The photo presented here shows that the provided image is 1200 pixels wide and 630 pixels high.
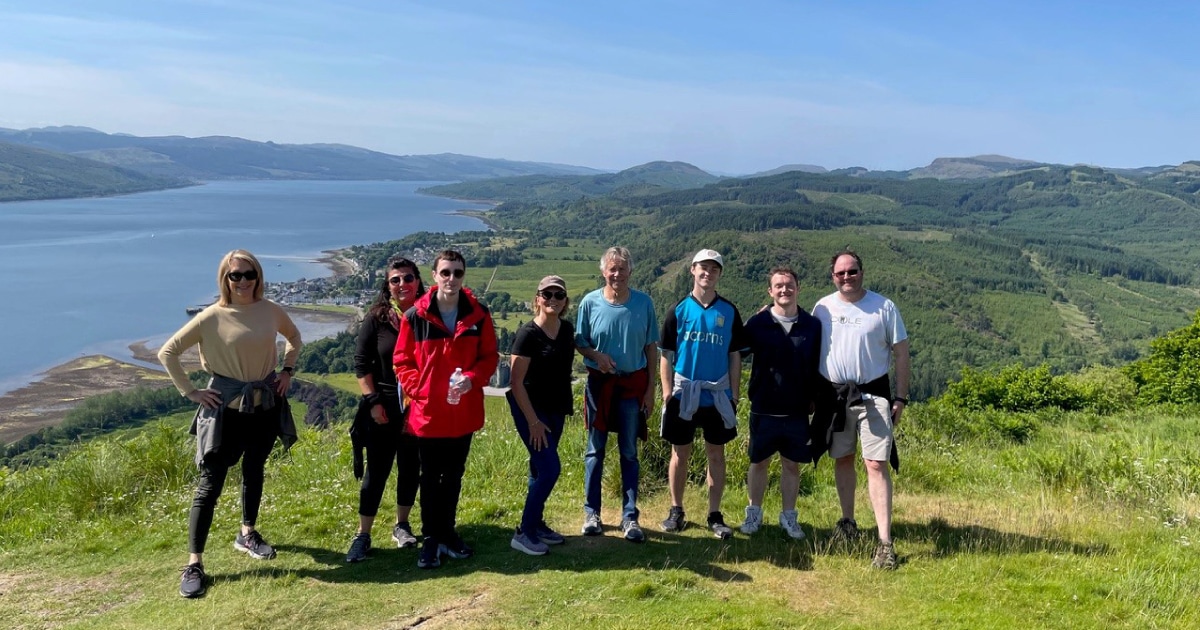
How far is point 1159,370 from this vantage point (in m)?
19.9

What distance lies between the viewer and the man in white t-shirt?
4004mm

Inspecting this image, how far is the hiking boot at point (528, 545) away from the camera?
13.8 ft

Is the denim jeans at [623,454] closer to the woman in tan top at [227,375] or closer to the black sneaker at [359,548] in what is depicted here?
the black sneaker at [359,548]

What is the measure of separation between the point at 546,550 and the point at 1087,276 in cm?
15834

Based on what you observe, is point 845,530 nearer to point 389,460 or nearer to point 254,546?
point 389,460

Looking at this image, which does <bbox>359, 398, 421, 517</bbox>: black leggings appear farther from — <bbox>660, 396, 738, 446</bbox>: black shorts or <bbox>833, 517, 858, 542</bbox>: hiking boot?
<bbox>833, 517, 858, 542</bbox>: hiking boot

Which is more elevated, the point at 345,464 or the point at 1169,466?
the point at 1169,466

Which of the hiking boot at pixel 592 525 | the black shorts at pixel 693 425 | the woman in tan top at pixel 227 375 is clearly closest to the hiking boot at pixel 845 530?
the black shorts at pixel 693 425

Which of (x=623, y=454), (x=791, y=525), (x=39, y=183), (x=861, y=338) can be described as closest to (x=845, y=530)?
(x=791, y=525)

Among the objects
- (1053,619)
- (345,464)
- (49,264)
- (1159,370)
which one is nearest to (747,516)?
(1053,619)

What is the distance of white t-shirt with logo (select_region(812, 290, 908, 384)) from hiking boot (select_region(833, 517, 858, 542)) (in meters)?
0.96

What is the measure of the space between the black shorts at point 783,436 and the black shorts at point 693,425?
175 millimetres

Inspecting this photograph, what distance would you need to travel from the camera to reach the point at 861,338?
13.2 feet

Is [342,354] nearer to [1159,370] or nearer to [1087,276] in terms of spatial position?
[1159,370]
